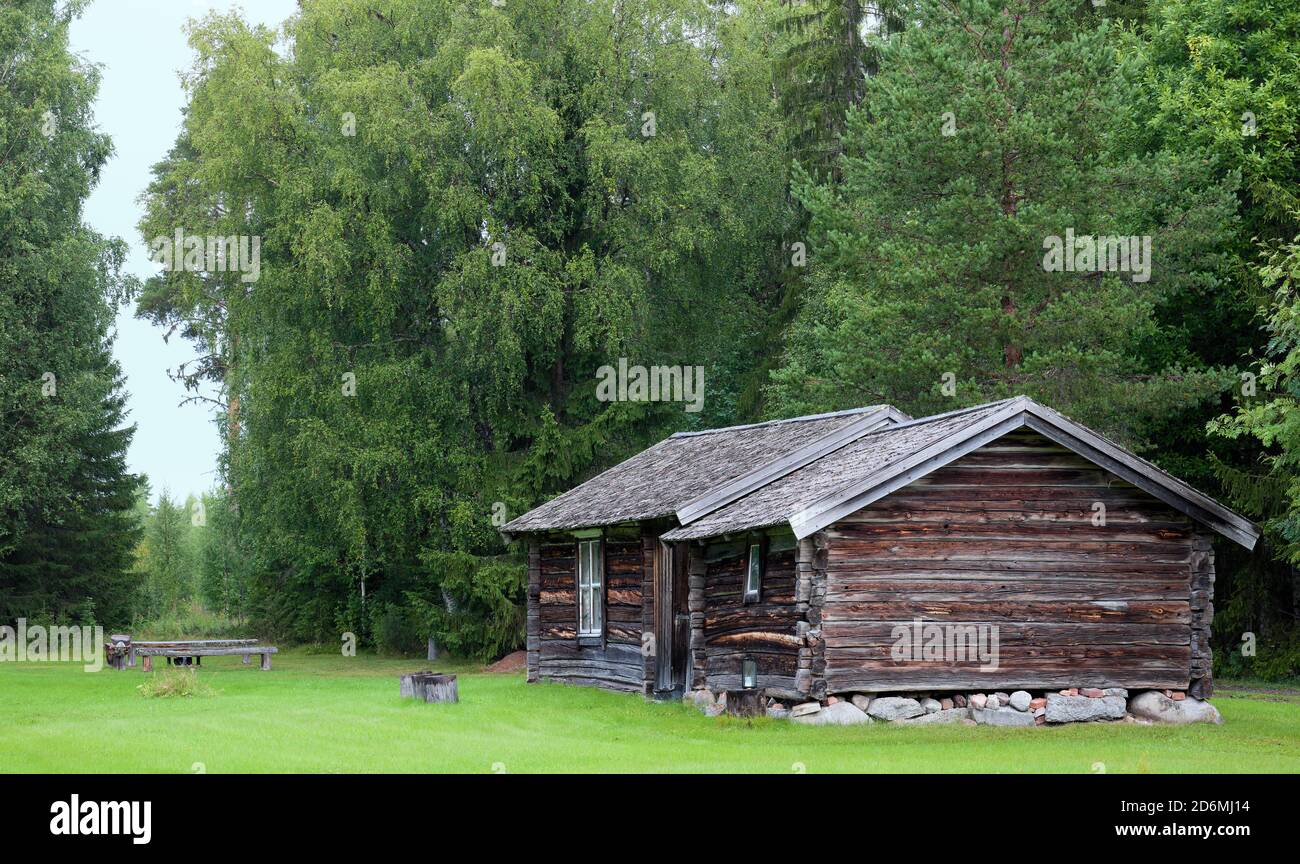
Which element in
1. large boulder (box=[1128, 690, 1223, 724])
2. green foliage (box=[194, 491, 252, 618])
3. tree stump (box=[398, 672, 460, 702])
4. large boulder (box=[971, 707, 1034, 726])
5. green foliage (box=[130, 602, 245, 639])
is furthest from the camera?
green foliage (box=[194, 491, 252, 618])

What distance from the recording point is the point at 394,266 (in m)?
40.2

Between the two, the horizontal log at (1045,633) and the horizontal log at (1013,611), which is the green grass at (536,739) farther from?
the horizontal log at (1013,611)

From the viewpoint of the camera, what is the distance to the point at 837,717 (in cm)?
2178

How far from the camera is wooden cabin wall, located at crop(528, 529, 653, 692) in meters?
28.2

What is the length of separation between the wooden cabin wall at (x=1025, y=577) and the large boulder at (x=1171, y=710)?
225mm

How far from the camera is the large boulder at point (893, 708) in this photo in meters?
22.2

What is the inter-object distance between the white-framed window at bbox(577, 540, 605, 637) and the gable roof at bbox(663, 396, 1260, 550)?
6.35 metres

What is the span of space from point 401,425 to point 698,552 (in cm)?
1635

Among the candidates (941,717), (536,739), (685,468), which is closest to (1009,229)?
(685,468)

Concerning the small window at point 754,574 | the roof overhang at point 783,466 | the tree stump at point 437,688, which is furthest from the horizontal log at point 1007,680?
the tree stump at point 437,688

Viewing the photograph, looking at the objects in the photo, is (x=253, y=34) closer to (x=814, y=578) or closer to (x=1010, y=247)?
(x=1010, y=247)

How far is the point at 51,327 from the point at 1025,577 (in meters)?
33.4

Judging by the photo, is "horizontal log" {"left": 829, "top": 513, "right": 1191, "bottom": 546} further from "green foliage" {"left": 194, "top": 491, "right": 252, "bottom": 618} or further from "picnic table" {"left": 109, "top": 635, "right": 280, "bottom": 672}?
"green foliage" {"left": 194, "top": 491, "right": 252, "bottom": 618}

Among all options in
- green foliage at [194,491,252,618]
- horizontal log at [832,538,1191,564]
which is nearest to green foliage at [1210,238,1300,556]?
horizontal log at [832,538,1191,564]
